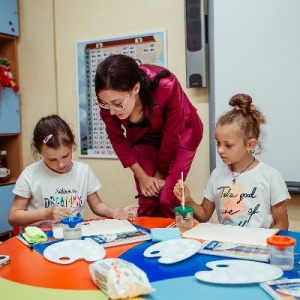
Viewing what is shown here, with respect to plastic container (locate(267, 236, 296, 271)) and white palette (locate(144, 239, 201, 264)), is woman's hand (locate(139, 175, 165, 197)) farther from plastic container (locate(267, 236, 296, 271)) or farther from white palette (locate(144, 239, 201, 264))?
plastic container (locate(267, 236, 296, 271))

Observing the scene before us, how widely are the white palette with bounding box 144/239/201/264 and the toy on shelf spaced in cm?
232

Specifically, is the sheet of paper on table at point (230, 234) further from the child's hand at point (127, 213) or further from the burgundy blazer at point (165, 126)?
the burgundy blazer at point (165, 126)

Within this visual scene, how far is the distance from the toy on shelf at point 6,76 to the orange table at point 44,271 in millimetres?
2094

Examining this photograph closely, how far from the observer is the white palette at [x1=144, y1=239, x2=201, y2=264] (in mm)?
1062

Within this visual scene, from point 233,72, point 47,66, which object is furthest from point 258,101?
point 47,66

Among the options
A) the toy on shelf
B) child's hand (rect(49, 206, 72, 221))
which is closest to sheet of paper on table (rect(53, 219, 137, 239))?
child's hand (rect(49, 206, 72, 221))

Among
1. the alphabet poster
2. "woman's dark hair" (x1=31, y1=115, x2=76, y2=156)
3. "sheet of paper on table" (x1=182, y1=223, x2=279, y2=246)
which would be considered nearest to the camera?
"sheet of paper on table" (x1=182, y1=223, x2=279, y2=246)

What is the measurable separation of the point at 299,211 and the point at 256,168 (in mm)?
900

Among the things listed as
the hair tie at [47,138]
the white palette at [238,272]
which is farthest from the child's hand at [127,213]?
the white palette at [238,272]

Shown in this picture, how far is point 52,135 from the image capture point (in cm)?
176

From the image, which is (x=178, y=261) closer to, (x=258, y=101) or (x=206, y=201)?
(x=206, y=201)

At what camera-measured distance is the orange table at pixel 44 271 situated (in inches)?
37.6

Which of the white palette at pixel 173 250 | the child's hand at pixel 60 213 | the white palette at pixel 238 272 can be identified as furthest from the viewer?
the child's hand at pixel 60 213

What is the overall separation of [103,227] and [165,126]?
61 cm
